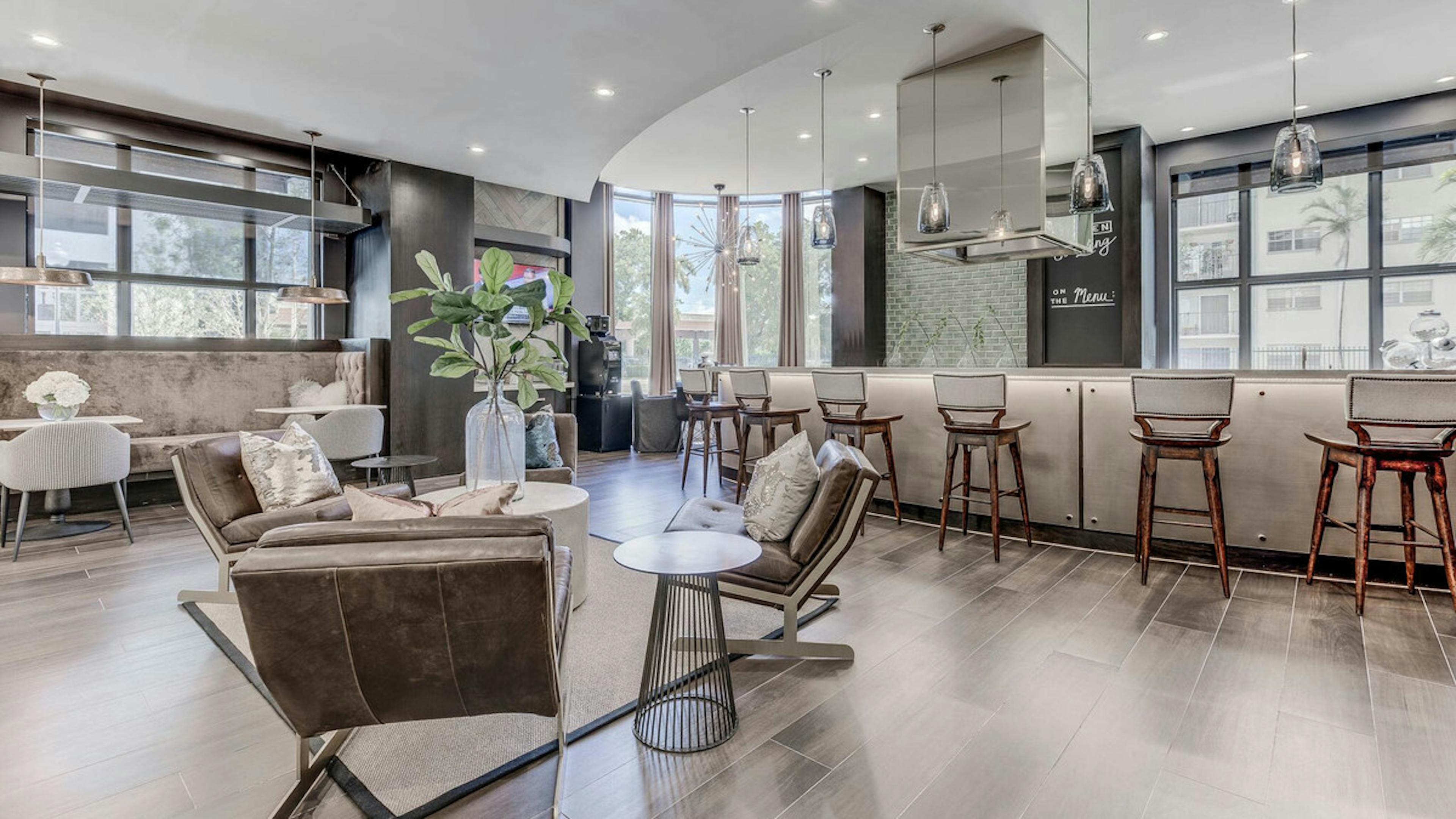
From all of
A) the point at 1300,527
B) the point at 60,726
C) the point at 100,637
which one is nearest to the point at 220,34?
the point at 100,637

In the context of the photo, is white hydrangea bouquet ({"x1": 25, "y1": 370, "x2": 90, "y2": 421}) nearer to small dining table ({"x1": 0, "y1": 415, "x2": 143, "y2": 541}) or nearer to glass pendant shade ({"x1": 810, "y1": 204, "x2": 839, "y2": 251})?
small dining table ({"x1": 0, "y1": 415, "x2": 143, "y2": 541})

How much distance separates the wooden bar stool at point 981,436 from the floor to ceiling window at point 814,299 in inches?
206

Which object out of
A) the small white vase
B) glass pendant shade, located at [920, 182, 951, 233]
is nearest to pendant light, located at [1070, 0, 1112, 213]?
glass pendant shade, located at [920, 182, 951, 233]

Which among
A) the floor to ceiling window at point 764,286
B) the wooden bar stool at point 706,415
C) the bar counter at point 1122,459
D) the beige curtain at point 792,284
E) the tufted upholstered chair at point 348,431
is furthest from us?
the floor to ceiling window at point 764,286

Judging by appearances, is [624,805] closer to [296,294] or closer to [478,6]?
[478,6]

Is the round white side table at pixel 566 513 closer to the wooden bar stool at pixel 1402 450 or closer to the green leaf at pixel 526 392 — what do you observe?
the green leaf at pixel 526 392

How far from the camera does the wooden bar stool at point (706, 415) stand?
5.97m

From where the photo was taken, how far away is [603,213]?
9.18 m

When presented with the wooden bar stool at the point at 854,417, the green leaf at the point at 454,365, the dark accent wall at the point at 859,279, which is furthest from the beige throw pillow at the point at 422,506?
the dark accent wall at the point at 859,279

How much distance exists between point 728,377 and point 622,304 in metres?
3.74

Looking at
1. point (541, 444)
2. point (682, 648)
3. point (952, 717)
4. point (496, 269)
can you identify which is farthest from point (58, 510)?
point (952, 717)

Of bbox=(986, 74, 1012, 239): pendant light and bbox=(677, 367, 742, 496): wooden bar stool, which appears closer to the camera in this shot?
bbox=(986, 74, 1012, 239): pendant light

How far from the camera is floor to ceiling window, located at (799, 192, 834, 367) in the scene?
9703 mm

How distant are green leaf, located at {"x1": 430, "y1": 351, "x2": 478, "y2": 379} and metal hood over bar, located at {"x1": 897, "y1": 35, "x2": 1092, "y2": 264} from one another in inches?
140
